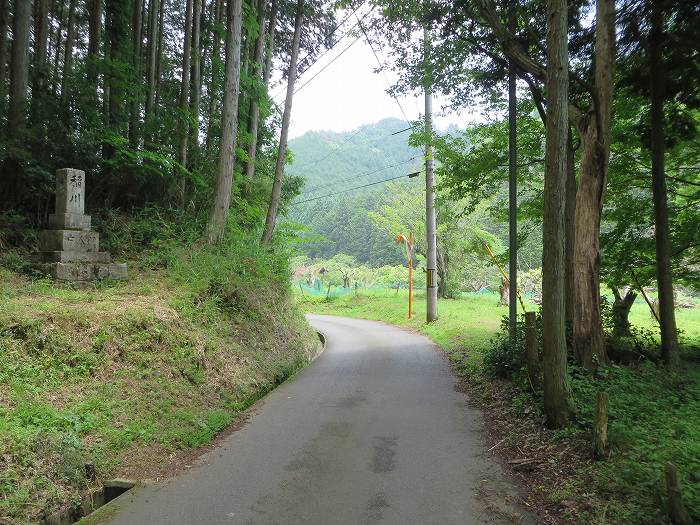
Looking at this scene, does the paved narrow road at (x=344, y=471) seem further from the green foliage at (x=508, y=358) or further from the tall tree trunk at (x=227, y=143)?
the tall tree trunk at (x=227, y=143)

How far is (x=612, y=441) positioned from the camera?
460 centimetres

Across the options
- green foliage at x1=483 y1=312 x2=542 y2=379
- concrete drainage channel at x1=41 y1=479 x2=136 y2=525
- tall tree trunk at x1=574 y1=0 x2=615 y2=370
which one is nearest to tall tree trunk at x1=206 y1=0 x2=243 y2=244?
green foliage at x1=483 y1=312 x2=542 y2=379

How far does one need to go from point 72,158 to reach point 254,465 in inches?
367

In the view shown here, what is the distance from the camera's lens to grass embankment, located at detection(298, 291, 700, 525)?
3.60m

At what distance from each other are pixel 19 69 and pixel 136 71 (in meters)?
3.20

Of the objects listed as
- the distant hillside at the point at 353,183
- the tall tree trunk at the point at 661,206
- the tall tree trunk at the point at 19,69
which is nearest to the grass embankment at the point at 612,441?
the tall tree trunk at the point at 661,206

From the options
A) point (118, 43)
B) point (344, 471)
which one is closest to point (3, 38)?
point (118, 43)

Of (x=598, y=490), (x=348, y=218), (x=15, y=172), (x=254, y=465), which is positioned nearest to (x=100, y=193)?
(x=15, y=172)

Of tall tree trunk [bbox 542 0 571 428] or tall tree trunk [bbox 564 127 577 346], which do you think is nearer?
tall tree trunk [bbox 542 0 571 428]

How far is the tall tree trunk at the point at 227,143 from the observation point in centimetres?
1118

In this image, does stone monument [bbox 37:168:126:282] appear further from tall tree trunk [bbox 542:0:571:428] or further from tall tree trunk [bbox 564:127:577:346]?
tall tree trunk [bbox 564:127:577:346]

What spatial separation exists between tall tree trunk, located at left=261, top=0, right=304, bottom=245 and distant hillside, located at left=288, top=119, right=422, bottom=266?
123ft

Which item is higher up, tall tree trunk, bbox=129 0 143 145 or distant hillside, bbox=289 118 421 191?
distant hillside, bbox=289 118 421 191

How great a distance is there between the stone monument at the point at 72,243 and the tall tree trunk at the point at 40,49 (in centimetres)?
387
